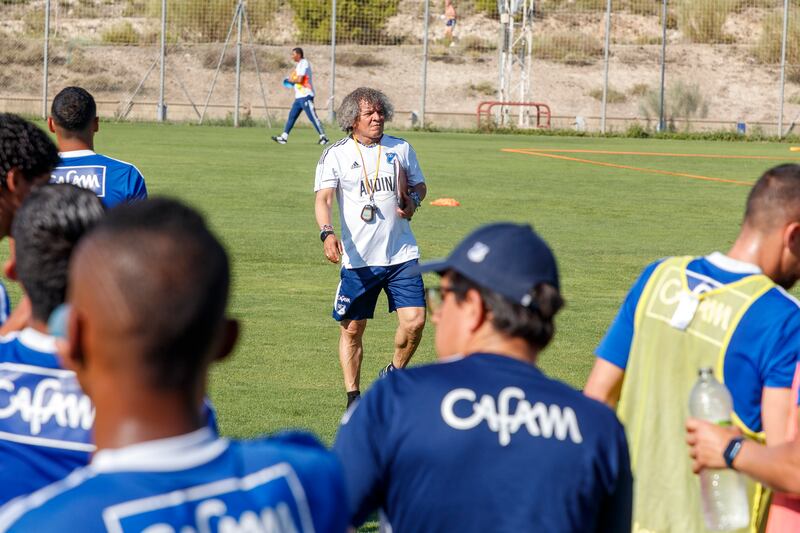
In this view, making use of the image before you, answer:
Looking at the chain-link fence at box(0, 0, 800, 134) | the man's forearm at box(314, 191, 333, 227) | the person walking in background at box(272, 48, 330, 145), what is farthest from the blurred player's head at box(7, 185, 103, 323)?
the chain-link fence at box(0, 0, 800, 134)

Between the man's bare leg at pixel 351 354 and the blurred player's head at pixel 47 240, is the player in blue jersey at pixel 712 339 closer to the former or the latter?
the blurred player's head at pixel 47 240

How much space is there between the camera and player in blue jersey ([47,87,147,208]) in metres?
7.64

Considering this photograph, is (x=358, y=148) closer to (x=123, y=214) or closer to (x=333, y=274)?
(x=333, y=274)

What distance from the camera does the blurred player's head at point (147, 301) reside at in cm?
214

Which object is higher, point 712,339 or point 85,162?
point 85,162

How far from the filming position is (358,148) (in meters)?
9.95

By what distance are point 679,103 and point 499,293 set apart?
1876 inches

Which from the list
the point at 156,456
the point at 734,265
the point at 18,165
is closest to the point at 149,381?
the point at 156,456

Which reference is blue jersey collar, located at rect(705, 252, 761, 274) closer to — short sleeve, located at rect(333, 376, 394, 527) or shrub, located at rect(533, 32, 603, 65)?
short sleeve, located at rect(333, 376, 394, 527)

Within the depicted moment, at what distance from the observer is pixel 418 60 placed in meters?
54.5

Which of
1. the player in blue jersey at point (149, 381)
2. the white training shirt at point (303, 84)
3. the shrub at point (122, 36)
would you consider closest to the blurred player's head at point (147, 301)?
the player in blue jersey at point (149, 381)

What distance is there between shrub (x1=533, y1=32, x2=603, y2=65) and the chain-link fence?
0.27ft

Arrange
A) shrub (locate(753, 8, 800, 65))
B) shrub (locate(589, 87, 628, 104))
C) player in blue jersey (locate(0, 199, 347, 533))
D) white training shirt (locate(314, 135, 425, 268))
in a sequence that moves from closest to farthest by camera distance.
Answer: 1. player in blue jersey (locate(0, 199, 347, 533))
2. white training shirt (locate(314, 135, 425, 268))
3. shrub (locate(589, 87, 628, 104))
4. shrub (locate(753, 8, 800, 65))

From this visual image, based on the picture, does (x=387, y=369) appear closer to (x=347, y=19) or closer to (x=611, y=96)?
(x=347, y=19)
